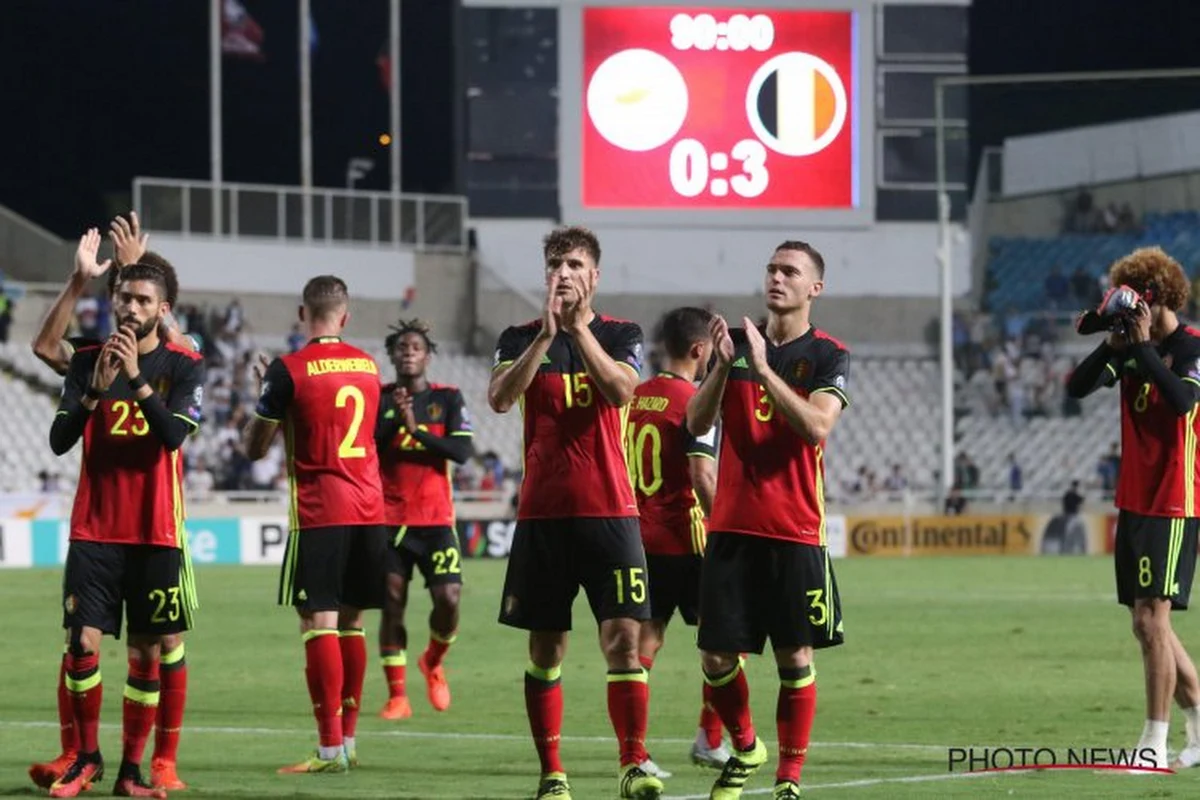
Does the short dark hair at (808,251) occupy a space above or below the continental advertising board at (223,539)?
above

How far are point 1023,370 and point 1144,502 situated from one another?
36506 mm

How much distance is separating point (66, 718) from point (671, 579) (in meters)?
3.07

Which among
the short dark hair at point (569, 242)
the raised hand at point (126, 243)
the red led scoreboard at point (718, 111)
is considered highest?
the red led scoreboard at point (718, 111)

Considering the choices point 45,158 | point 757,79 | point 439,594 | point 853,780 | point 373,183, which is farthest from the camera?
point 373,183

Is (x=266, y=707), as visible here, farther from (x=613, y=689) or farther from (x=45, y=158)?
(x=45, y=158)

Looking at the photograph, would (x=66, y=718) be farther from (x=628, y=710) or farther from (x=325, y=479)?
(x=628, y=710)

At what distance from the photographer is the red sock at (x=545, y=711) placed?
927 cm

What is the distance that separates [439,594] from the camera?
47.9ft

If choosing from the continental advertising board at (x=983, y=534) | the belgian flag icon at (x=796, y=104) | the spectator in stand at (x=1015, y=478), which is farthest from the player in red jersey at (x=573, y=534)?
the spectator in stand at (x=1015, y=478)

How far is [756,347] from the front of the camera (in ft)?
28.7

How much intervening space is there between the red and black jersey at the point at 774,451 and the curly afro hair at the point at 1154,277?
2.24 metres

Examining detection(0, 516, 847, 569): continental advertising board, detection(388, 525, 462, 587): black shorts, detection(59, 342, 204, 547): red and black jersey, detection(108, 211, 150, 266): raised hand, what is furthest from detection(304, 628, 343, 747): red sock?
detection(0, 516, 847, 569): continental advertising board

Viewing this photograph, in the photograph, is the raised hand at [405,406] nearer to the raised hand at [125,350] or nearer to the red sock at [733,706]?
the raised hand at [125,350]

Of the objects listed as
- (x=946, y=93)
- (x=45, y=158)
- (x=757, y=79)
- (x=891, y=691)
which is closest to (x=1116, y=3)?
(x=946, y=93)
